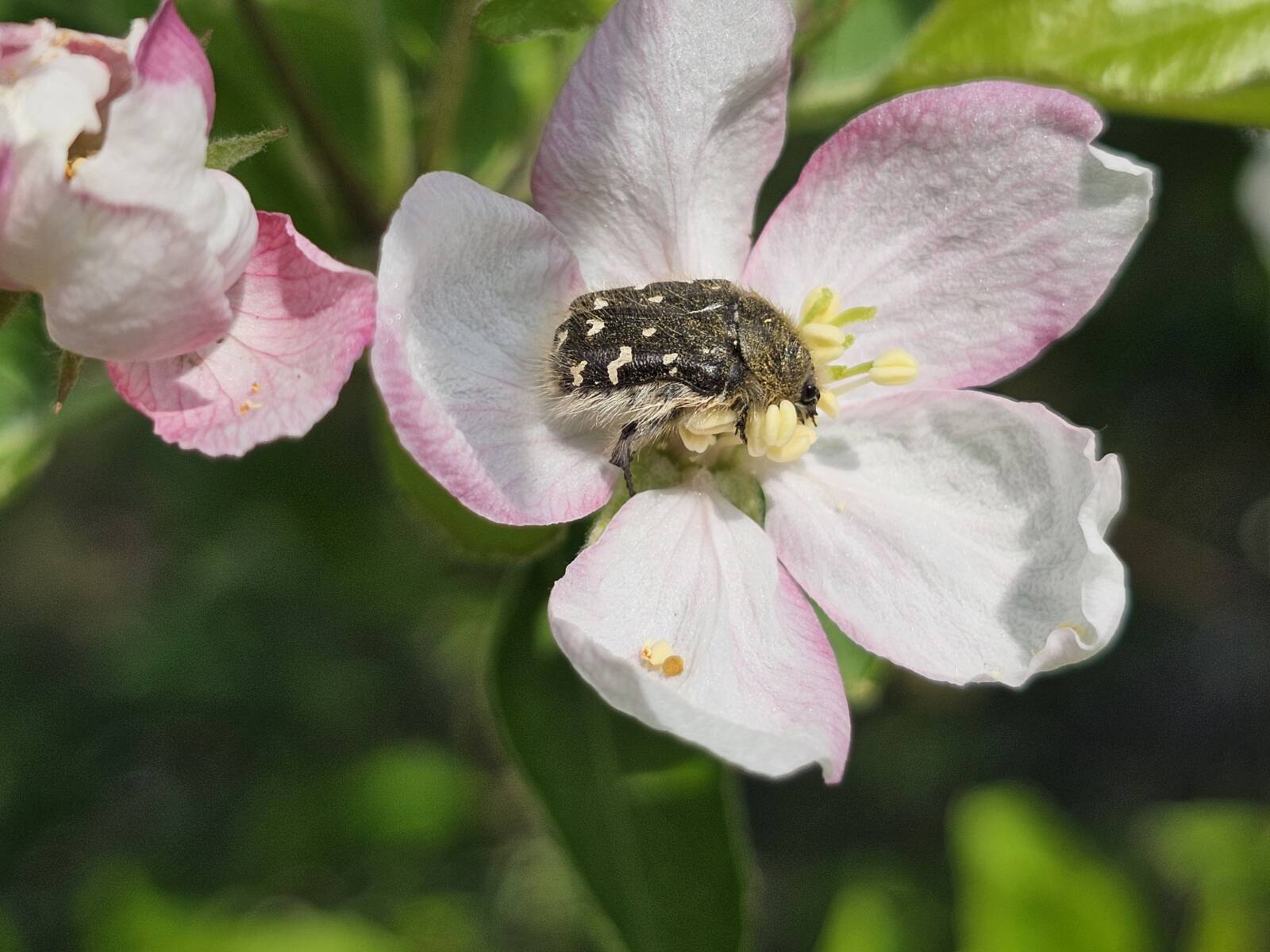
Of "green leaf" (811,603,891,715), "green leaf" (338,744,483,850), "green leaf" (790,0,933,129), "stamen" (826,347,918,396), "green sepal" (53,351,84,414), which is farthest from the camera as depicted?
"green leaf" (338,744,483,850)

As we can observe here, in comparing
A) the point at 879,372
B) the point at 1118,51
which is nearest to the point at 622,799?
the point at 879,372

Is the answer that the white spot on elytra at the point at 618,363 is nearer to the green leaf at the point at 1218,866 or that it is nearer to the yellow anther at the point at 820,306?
the yellow anther at the point at 820,306

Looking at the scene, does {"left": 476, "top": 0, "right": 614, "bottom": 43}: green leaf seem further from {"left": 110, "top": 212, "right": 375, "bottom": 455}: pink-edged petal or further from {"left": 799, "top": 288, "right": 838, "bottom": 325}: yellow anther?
{"left": 799, "top": 288, "right": 838, "bottom": 325}: yellow anther

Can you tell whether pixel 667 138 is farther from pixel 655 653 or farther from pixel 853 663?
pixel 853 663

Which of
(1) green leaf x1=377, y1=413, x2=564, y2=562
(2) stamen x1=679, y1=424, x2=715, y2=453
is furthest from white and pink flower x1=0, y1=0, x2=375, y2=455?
(2) stamen x1=679, y1=424, x2=715, y2=453

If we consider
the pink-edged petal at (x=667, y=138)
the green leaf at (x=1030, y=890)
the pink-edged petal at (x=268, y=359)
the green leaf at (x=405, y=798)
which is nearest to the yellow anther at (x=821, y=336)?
the pink-edged petal at (x=667, y=138)
